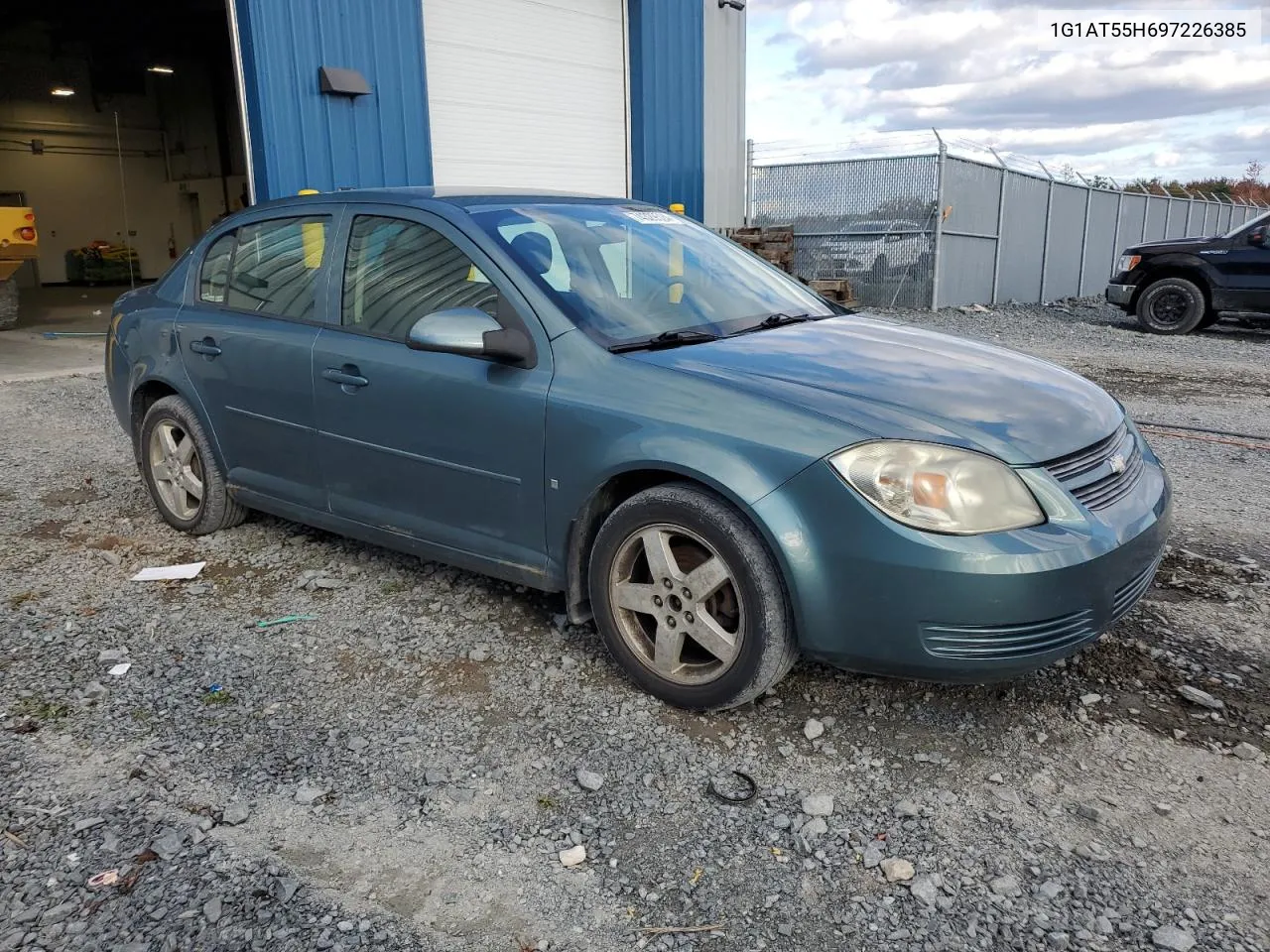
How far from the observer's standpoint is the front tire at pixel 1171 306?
1318cm

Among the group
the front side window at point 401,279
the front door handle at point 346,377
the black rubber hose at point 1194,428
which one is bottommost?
the black rubber hose at point 1194,428

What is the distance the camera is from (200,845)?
2.49m

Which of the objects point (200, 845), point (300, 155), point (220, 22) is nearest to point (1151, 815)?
point (200, 845)

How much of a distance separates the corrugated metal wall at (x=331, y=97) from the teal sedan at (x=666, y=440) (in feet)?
17.8

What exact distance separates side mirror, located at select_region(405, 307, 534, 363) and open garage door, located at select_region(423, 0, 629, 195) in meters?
8.37

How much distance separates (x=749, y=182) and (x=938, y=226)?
3103 mm

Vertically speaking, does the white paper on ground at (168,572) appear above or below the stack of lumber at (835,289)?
below

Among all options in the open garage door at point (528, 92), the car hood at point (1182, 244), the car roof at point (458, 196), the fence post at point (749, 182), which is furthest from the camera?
the fence post at point (749, 182)

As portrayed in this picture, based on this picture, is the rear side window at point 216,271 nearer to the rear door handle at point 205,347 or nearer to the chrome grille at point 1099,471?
the rear door handle at point 205,347

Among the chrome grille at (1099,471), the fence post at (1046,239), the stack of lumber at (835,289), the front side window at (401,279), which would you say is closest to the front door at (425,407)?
the front side window at (401,279)

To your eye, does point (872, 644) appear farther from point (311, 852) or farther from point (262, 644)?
point (262, 644)

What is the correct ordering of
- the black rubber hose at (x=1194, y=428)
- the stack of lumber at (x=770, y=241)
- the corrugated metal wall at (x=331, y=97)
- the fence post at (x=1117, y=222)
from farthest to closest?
the fence post at (x=1117, y=222) → the stack of lumber at (x=770, y=241) → the corrugated metal wall at (x=331, y=97) → the black rubber hose at (x=1194, y=428)

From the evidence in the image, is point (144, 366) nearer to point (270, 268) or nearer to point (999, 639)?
point (270, 268)

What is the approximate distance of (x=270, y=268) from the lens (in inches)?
170
